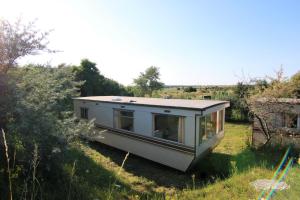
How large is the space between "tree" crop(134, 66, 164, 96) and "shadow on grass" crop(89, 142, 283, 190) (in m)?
19.7

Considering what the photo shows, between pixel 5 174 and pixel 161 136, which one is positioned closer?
pixel 5 174

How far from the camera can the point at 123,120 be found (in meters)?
8.55

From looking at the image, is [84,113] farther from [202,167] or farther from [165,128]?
[202,167]

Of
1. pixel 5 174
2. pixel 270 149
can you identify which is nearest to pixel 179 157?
pixel 270 149

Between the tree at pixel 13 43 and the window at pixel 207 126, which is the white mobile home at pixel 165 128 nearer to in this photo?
the window at pixel 207 126

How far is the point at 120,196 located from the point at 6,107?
2.83m

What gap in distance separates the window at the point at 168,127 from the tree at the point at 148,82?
1966 cm

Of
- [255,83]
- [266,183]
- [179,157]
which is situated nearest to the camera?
[266,183]

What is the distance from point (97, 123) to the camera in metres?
9.72

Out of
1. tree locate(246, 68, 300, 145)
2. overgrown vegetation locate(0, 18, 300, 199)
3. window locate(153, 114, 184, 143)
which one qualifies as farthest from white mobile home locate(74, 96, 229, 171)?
tree locate(246, 68, 300, 145)

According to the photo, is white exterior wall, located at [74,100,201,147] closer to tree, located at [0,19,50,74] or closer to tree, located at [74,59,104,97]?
tree, located at [0,19,50,74]

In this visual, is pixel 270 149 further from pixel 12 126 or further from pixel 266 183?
pixel 12 126

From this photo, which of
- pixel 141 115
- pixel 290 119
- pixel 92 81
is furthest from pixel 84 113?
pixel 290 119

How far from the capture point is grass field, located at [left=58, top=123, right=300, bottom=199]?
3740 mm
